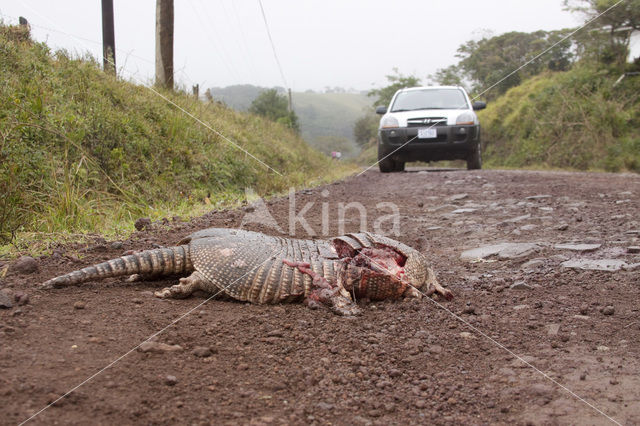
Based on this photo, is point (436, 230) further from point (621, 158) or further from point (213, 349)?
point (621, 158)

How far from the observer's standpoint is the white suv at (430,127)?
10328mm

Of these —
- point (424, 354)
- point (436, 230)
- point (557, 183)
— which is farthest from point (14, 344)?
point (557, 183)

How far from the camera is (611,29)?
15.7 metres

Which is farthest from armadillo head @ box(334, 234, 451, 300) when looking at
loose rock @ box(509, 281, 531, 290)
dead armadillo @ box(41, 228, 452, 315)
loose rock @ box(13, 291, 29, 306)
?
loose rock @ box(13, 291, 29, 306)

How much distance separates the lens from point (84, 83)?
816 centimetres

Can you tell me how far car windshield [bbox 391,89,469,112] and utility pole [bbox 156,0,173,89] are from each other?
16.0 ft

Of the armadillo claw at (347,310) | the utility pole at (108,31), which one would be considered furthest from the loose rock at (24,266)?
the utility pole at (108,31)

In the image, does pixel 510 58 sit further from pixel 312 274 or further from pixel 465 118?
pixel 312 274

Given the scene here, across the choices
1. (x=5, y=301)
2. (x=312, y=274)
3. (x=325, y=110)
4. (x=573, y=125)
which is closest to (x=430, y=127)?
(x=312, y=274)

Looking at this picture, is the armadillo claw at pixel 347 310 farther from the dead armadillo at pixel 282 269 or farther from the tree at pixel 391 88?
the tree at pixel 391 88

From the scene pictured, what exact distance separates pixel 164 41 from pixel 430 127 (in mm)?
5894

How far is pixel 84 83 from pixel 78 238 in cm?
480

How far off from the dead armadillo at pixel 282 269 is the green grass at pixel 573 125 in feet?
36.5

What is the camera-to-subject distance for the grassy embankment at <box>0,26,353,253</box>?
4.91 meters
